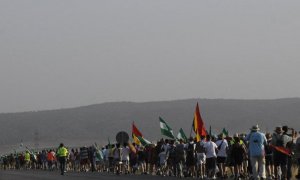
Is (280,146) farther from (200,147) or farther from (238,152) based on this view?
(200,147)

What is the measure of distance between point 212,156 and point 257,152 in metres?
5.46

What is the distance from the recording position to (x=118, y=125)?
194500mm

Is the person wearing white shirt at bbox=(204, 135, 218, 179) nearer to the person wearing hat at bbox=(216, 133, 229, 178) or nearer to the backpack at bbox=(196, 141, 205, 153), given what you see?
the person wearing hat at bbox=(216, 133, 229, 178)

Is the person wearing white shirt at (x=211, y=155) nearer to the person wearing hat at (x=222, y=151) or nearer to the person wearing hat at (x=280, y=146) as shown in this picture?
the person wearing hat at (x=222, y=151)

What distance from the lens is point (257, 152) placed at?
1095 inches

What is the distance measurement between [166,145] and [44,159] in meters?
24.5

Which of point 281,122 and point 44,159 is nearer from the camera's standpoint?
point 44,159

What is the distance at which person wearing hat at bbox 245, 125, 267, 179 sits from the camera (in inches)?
1096

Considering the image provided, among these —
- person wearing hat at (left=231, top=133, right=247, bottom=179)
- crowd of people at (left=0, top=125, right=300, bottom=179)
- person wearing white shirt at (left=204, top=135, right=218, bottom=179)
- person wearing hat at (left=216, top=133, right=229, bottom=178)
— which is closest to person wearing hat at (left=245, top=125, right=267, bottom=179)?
crowd of people at (left=0, top=125, right=300, bottom=179)

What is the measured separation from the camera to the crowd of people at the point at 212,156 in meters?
28.1

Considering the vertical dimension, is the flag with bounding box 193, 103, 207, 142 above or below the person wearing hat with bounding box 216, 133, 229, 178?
above

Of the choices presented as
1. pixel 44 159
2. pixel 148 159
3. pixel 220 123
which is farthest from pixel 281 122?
pixel 148 159

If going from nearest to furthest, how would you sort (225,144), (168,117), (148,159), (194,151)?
1. (225,144)
2. (194,151)
3. (148,159)
4. (168,117)

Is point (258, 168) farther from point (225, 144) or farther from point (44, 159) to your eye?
point (44, 159)
